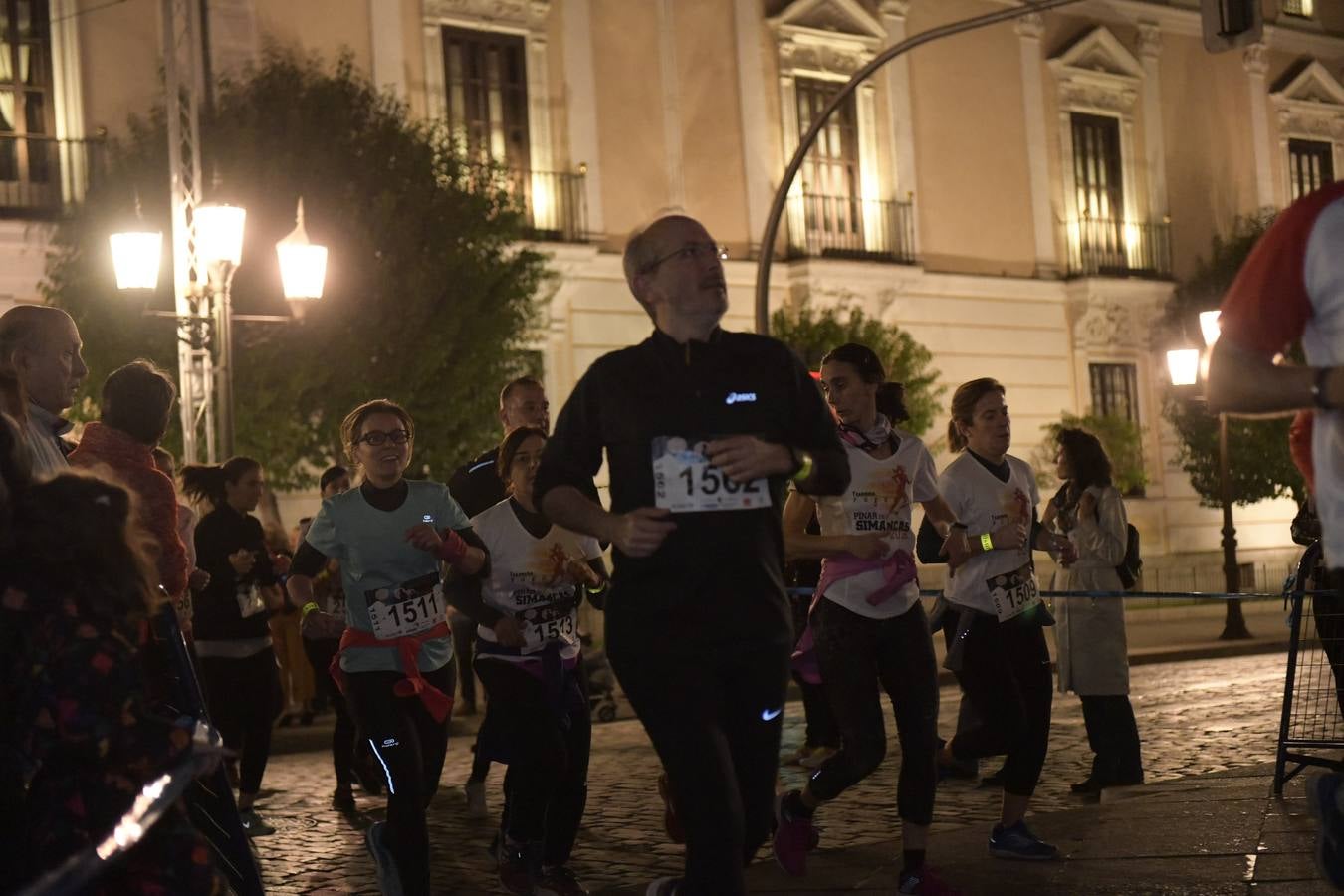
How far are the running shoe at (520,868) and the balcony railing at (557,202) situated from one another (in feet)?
59.8

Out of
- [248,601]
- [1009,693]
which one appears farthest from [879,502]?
[248,601]

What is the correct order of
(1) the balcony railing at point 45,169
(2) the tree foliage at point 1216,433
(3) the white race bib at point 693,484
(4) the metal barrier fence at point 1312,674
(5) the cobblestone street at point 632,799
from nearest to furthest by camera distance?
(3) the white race bib at point 693,484, (4) the metal barrier fence at point 1312,674, (5) the cobblestone street at point 632,799, (1) the balcony railing at point 45,169, (2) the tree foliage at point 1216,433

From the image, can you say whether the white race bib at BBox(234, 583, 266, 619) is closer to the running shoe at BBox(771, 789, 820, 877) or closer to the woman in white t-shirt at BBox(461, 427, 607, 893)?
the woman in white t-shirt at BBox(461, 427, 607, 893)

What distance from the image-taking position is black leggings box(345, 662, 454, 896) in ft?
20.7

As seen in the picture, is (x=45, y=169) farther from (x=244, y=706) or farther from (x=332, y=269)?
(x=244, y=706)

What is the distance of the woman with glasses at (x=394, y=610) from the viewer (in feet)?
20.9

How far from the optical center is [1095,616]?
31.1ft

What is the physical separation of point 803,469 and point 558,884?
2831 millimetres

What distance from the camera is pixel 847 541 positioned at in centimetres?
645

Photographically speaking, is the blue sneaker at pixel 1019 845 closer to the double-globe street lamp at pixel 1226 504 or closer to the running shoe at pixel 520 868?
the running shoe at pixel 520 868

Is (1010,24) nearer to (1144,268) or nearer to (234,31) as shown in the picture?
(1144,268)

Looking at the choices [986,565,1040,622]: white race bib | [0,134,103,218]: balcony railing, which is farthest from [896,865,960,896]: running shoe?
[0,134,103,218]: balcony railing

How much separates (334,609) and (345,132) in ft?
38.8

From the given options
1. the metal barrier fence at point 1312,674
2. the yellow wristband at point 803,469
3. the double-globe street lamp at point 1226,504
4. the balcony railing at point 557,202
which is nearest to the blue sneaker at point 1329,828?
the yellow wristband at point 803,469
